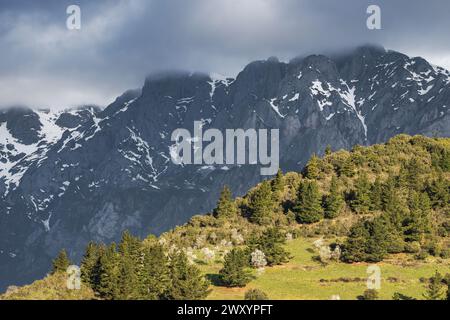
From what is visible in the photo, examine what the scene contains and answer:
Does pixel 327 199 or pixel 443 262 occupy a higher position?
pixel 327 199

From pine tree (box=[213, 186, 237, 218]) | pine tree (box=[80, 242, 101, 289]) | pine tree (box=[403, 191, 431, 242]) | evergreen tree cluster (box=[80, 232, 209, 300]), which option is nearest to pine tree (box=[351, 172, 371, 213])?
pine tree (box=[403, 191, 431, 242])

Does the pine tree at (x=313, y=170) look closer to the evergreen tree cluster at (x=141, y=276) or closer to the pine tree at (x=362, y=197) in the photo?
the pine tree at (x=362, y=197)

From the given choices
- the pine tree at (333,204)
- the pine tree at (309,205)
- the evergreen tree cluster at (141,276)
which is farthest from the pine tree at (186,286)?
the pine tree at (333,204)

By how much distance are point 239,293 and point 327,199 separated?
36.1 metres

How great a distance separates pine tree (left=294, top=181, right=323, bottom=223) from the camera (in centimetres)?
10494

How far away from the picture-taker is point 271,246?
8612 cm

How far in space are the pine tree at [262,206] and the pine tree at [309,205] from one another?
167 inches

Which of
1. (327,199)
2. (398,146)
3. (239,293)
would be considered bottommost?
(239,293)

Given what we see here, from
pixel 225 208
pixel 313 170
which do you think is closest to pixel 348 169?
pixel 313 170

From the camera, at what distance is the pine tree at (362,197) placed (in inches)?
4126
